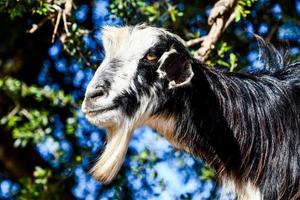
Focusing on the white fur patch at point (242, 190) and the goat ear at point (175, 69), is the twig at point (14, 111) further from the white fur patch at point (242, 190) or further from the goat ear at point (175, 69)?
the goat ear at point (175, 69)

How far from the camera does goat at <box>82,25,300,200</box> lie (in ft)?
10.6

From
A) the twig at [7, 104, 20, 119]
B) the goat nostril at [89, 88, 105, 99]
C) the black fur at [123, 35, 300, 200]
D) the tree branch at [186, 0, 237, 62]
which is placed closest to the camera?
the goat nostril at [89, 88, 105, 99]

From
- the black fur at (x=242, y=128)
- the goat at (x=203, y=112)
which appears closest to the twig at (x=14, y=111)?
the goat at (x=203, y=112)

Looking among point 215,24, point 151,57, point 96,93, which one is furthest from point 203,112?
point 215,24

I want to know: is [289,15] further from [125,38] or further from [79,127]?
[125,38]

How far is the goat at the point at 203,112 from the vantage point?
127 inches

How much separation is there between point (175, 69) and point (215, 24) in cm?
84

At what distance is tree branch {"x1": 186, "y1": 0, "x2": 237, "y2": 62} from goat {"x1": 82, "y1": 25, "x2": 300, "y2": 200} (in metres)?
0.45

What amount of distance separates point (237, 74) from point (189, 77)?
355 millimetres

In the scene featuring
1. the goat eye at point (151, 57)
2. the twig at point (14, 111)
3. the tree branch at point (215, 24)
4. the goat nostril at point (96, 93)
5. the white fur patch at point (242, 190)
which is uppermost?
the goat eye at point (151, 57)

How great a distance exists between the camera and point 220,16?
4.00 metres

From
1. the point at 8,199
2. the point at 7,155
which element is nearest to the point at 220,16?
the point at 8,199

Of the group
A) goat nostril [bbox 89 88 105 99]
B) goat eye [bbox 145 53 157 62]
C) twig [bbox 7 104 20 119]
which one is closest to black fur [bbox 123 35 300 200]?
goat eye [bbox 145 53 157 62]

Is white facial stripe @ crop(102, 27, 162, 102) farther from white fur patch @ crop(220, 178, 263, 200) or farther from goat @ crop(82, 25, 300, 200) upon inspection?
white fur patch @ crop(220, 178, 263, 200)
